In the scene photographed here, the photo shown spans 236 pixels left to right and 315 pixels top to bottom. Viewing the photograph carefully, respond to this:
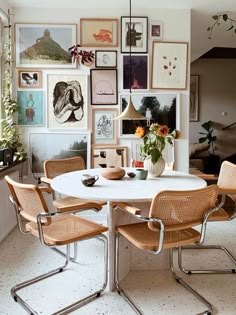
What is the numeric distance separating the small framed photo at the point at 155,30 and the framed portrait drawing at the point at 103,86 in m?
0.59

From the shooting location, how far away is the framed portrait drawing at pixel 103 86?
388 cm

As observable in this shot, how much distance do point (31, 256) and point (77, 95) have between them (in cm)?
188

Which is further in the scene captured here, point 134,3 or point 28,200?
point 134,3

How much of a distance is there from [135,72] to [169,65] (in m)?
0.40

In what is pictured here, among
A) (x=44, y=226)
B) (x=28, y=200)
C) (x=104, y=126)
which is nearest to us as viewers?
(x=28, y=200)

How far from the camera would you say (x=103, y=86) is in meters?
3.90

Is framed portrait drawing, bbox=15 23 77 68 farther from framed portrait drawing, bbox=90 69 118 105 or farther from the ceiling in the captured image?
framed portrait drawing, bbox=90 69 118 105

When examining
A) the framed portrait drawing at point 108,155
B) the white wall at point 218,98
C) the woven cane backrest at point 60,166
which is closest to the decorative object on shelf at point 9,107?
the woven cane backrest at point 60,166

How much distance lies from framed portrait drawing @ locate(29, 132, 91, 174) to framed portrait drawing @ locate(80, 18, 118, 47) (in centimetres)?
105

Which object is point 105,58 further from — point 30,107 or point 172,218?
point 172,218

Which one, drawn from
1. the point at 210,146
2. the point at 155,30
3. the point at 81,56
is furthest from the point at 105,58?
the point at 210,146

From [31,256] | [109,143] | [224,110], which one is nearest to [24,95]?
[109,143]

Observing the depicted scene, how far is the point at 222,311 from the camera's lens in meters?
2.11

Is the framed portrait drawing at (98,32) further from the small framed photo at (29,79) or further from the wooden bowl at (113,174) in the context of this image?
the wooden bowl at (113,174)
